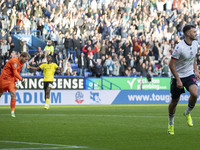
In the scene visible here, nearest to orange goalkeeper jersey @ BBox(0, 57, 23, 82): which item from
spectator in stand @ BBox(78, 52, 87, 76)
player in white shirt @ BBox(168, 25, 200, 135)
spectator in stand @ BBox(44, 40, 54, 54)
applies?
player in white shirt @ BBox(168, 25, 200, 135)

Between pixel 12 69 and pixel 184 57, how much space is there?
8.18 metres

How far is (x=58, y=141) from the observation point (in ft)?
32.0

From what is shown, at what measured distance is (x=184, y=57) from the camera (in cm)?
1122

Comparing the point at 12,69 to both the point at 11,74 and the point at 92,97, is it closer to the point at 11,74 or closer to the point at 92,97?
the point at 11,74

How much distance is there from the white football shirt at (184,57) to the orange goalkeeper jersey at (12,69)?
25.1 feet

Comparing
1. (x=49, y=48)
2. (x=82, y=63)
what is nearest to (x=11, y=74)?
(x=49, y=48)

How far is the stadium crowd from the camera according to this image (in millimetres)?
32531

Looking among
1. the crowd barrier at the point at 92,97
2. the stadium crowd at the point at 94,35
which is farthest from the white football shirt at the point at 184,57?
the crowd barrier at the point at 92,97

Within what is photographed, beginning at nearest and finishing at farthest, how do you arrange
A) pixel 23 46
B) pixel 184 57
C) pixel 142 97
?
1. pixel 184 57
2. pixel 23 46
3. pixel 142 97

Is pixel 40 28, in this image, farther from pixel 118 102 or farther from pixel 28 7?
pixel 118 102

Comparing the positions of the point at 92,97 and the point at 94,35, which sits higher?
the point at 94,35

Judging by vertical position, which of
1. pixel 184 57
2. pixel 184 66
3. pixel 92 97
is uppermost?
pixel 184 57

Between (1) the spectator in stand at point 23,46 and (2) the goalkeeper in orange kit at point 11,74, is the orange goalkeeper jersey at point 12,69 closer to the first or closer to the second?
(2) the goalkeeper in orange kit at point 11,74

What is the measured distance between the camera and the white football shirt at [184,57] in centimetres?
1110
